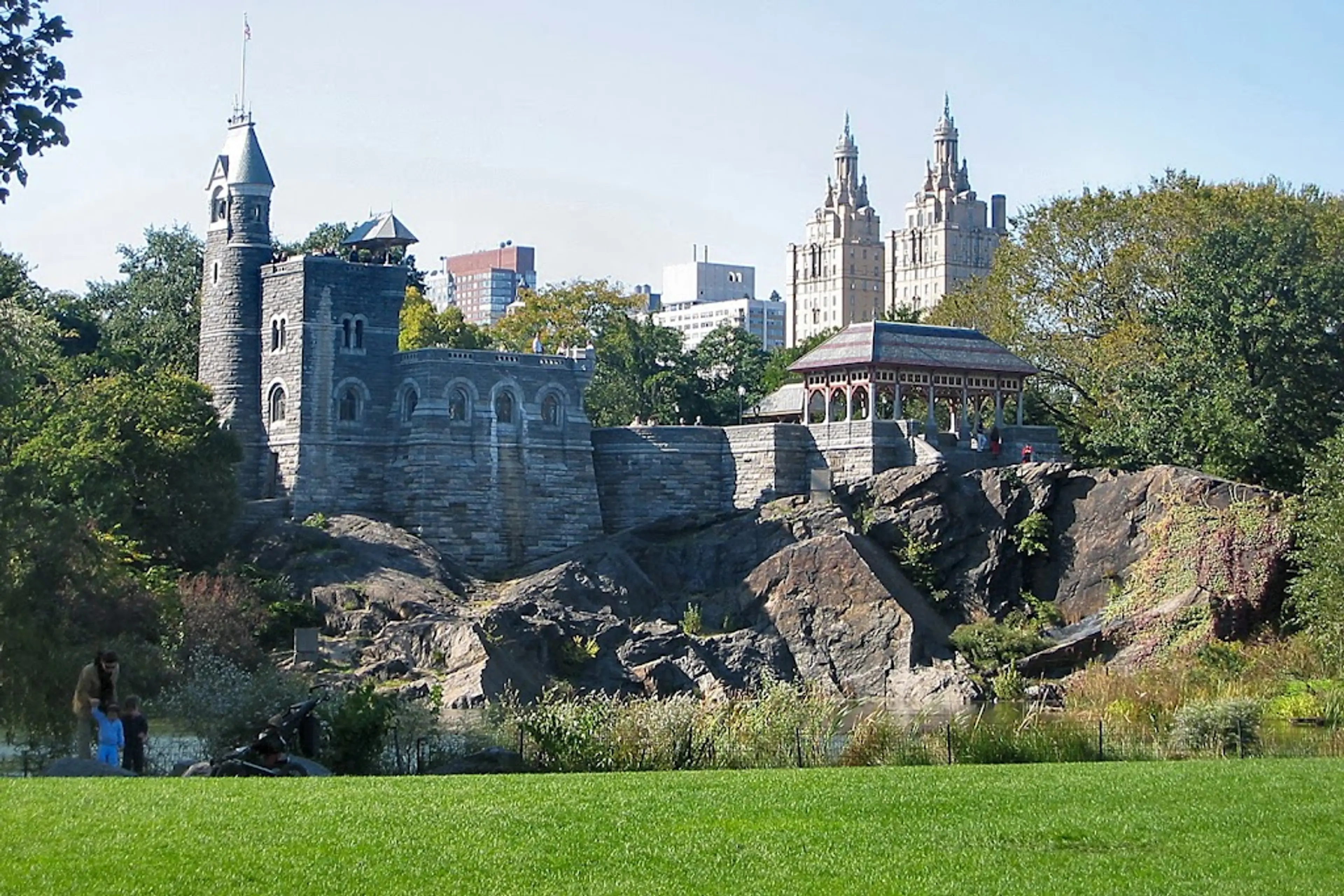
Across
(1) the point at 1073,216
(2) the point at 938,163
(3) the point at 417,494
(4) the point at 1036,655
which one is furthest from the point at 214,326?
(2) the point at 938,163

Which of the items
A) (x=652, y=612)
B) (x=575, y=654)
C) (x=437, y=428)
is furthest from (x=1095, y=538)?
(x=437, y=428)

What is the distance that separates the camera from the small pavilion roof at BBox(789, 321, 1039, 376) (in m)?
58.8

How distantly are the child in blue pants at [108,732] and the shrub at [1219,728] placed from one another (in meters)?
14.3

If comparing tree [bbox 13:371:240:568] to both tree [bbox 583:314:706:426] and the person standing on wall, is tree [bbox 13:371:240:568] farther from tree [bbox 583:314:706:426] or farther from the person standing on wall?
tree [bbox 583:314:706:426]

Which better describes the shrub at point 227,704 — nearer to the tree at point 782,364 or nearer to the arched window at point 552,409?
the arched window at point 552,409

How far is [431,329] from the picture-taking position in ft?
261

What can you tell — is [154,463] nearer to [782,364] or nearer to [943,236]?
[782,364]

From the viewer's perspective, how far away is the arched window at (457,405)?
56.5 m

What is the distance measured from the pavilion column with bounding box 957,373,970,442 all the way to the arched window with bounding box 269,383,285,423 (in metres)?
18.5

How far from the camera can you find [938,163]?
175750 mm

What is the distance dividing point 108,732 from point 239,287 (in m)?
33.0

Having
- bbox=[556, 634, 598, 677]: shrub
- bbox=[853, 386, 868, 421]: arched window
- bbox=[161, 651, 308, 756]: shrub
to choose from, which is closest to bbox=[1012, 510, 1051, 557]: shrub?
bbox=[853, 386, 868, 421]: arched window

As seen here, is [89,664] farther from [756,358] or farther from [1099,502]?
[756,358]

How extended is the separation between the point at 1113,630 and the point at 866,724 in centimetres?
2480
